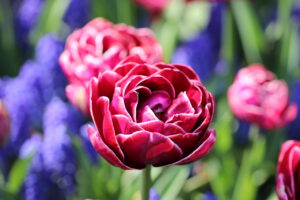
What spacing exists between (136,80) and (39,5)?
62cm

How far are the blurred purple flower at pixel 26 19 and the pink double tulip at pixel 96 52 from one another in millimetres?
412

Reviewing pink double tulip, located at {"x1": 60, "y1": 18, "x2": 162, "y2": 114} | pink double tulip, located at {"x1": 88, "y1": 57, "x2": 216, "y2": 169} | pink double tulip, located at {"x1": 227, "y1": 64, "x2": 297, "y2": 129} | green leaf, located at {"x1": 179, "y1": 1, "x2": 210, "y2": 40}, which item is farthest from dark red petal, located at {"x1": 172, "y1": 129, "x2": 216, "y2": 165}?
green leaf, located at {"x1": 179, "y1": 1, "x2": 210, "y2": 40}

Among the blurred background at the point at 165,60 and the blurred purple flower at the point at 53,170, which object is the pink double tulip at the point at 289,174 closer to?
the blurred background at the point at 165,60

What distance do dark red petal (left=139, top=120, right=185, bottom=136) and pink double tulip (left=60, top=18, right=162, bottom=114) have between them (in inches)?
5.1

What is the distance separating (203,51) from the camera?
862 mm

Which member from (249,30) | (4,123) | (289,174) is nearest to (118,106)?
(289,174)

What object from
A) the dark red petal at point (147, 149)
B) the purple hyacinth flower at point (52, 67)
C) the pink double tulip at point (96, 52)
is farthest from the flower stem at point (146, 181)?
the purple hyacinth flower at point (52, 67)

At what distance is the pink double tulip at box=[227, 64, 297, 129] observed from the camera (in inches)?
25.8

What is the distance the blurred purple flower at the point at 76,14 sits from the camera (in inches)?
37.4

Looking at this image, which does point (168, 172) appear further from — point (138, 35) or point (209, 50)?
point (209, 50)

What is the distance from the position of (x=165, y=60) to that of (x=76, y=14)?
18 centimetres

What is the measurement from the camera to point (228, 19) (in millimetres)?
925

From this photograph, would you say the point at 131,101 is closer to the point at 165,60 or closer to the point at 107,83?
the point at 107,83

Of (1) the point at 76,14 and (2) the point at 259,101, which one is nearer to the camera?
(2) the point at 259,101
